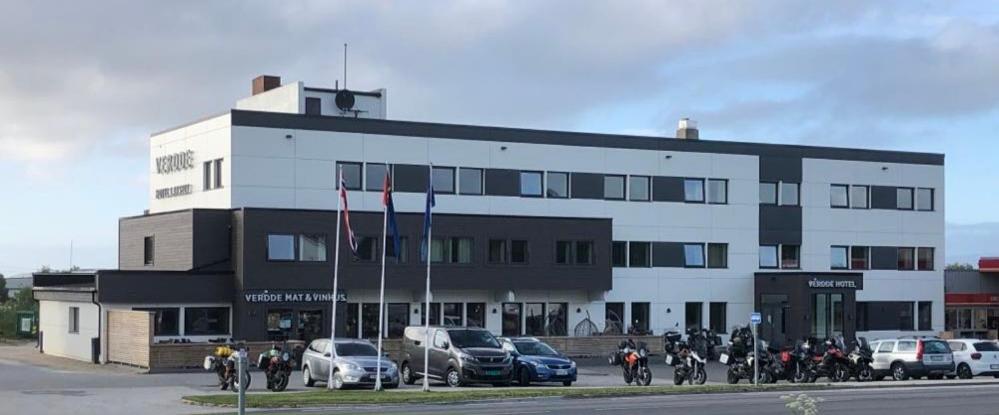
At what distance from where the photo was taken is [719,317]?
209ft

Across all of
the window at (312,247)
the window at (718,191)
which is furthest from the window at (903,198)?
the window at (312,247)

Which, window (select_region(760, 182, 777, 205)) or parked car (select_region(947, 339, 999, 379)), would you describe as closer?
parked car (select_region(947, 339, 999, 379))

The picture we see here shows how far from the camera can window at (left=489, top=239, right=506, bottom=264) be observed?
184ft

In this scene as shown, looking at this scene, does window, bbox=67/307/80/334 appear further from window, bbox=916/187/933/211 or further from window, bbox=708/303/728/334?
window, bbox=916/187/933/211

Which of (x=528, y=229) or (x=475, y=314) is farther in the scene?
(x=528, y=229)

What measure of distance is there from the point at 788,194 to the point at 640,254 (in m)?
9.28

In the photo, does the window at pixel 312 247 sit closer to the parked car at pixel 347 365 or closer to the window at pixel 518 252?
the window at pixel 518 252

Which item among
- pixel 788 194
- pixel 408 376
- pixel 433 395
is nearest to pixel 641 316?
pixel 788 194

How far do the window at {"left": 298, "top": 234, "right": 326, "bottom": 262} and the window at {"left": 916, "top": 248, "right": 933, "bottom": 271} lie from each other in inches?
1305

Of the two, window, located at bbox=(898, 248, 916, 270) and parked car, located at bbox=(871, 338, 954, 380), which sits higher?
window, located at bbox=(898, 248, 916, 270)

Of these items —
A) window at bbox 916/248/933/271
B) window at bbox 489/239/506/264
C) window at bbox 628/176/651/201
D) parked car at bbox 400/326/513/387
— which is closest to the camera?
parked car at bbox 400/326/513/387

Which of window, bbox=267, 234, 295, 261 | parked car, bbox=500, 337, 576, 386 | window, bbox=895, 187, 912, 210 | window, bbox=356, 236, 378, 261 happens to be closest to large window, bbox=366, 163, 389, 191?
window, bbox=356, 236, 378, 261

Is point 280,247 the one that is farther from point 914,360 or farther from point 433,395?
→ point 914,360

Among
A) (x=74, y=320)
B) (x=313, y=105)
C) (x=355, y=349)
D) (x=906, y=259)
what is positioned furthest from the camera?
(x=906, y=259)
